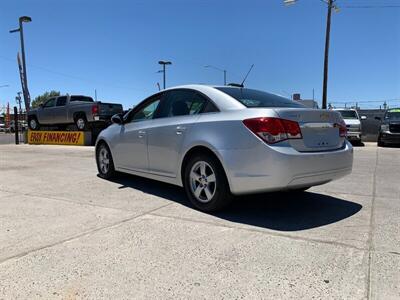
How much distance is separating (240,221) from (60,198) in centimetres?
282

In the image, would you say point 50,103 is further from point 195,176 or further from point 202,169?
point 202,169

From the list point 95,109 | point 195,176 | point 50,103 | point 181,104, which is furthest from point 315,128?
point 50,103

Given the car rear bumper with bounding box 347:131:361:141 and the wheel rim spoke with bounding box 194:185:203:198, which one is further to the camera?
the car rear bumper with bounding box 347:131:361:141

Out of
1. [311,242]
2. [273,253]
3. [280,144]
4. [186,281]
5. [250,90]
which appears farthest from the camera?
[250,90]

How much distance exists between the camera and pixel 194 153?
201 inches

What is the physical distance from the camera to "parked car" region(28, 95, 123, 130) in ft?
56.1

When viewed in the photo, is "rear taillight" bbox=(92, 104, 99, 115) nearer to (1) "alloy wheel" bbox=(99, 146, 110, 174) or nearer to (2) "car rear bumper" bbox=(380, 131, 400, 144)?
(1) "alloy wheel" bbox=(99, 146, 110, 174)

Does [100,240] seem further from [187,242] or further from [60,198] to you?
[60,198]

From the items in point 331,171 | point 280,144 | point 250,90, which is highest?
point 250,90

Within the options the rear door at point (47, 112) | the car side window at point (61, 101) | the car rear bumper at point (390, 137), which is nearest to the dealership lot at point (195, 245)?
the car rear bumper at point (390, 137)

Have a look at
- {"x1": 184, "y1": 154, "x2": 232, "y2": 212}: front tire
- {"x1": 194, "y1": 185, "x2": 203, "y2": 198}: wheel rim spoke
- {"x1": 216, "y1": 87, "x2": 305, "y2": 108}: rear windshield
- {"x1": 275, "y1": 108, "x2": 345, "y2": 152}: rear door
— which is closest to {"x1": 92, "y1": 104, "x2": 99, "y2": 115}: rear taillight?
{"x1": 216, "y1": 87, "x2": 305, "y2": 108}: rear windshield

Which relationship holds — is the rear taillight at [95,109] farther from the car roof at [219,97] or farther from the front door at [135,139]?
the car roof at [219,97]

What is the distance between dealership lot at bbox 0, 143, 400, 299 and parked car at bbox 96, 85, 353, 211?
1.44 feet

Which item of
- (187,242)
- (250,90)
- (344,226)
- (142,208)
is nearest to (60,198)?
(142,208)
